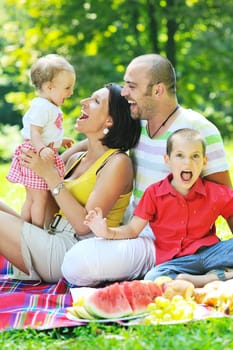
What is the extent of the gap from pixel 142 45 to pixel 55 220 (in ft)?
48.2

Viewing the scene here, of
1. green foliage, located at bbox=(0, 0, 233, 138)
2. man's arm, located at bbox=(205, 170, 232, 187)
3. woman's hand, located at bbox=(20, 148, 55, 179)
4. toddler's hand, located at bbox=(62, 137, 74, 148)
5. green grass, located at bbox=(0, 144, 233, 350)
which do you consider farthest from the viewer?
green foliage, located at bbox=(0, 0, 233, 138)

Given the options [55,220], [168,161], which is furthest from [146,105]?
[55,220]

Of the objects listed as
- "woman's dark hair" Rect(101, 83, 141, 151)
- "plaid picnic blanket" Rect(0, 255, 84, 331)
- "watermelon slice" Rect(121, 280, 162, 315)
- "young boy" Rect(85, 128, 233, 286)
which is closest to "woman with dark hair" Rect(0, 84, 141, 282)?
"woman's dark hair" Rect(101, 83, 141, 151)

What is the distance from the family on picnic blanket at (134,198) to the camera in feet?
15.1

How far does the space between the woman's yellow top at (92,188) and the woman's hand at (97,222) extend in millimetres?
414

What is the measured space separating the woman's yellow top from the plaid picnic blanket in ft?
1.72

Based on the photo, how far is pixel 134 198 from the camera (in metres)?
5.17

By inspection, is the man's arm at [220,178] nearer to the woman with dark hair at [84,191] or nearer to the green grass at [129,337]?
the woman with dark hair at [84,191]

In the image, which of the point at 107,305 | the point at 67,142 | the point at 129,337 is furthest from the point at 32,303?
the point at 67,142

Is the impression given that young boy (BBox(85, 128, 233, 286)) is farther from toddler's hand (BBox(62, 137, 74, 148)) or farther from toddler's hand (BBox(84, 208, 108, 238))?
toddler's hand (BBox(62, 137, 74, 148))

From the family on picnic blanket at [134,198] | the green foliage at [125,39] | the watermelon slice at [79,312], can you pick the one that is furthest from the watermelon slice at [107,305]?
the green foliage at [125,39]

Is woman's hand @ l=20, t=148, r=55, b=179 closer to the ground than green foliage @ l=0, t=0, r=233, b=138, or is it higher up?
closer to the ground

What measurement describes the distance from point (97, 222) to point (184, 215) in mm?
522

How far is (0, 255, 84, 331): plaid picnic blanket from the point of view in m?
3.97
